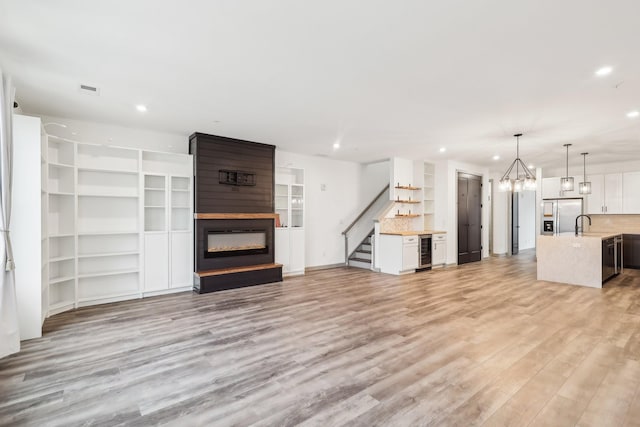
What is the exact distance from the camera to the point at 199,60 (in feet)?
9.89

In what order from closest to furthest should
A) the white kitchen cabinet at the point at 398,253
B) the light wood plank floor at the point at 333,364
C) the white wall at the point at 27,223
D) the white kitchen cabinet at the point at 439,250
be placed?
the light wood plank floor at the point at 333,364 → the white wall at the point at 27,223 → the white kitchen cabinet at the point at 398,253 → the white kitchen cabinet at the point at 439,250

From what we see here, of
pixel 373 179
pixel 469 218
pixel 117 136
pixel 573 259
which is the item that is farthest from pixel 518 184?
pixel 117 136

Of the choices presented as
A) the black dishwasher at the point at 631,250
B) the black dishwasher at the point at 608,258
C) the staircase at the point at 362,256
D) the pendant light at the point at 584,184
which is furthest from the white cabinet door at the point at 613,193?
the staircase at the point at 362,256

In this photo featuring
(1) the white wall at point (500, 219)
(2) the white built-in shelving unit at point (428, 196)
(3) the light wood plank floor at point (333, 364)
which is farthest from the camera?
(1) the white wall at point (500, 219)

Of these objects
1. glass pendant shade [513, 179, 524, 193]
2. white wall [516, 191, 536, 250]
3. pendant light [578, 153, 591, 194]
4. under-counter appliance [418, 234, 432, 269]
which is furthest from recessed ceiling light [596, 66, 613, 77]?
white wall [516, 191, 536, 250]

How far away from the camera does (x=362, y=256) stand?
8469 millimetres

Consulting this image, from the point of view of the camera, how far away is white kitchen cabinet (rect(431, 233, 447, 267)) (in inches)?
311

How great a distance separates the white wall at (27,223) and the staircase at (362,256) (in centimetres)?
626

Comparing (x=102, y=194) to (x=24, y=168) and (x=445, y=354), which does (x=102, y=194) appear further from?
(x=445, y=354)

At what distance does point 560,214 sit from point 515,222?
7.37 ft

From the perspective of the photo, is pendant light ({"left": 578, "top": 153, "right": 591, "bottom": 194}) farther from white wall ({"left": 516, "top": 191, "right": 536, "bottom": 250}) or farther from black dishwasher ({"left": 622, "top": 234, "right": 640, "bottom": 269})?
white wall ({"left": 516, "top": 191, "right": 536, "bottom": 250})

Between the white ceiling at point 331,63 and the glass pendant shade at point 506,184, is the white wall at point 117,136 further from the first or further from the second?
the glass pendant shade at point 506,184

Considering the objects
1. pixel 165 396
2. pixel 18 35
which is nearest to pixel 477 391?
pixel 165 396

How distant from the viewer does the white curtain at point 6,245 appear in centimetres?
303
